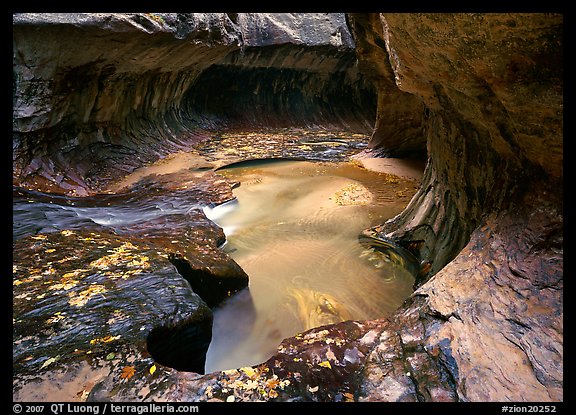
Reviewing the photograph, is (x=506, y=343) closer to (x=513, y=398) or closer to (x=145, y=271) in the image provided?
(x=513, y=398)

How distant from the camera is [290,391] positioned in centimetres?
234

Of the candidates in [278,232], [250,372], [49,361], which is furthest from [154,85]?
[250,372]

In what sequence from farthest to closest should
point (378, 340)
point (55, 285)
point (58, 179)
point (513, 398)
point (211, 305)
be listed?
1. point (58, 179)
2. point (211, 305)
3. point (55, 285)
4. point (378, 340)
5. point (513, 398)

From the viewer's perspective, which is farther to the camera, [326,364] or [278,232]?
[278,232]

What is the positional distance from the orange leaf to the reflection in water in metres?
1.12

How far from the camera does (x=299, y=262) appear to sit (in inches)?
210

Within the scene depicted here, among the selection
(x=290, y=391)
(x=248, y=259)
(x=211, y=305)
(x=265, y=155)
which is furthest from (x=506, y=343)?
(x=265, y=155)

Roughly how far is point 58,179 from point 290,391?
22.2ft

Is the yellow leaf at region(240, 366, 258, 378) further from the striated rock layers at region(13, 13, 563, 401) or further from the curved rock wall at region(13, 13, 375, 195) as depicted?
the curved rock wall at region(13, 13, 375, 195)

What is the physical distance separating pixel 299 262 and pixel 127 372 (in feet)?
10.4

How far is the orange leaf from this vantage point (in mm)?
2360

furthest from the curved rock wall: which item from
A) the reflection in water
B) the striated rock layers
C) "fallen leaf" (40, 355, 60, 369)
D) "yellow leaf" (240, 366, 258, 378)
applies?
"yellow leaf" (240, 366, 258, 378)

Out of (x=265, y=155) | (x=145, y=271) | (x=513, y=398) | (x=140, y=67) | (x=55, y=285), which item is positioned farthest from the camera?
(x=265, y=155)

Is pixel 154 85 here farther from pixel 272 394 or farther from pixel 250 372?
pixel 272 394
